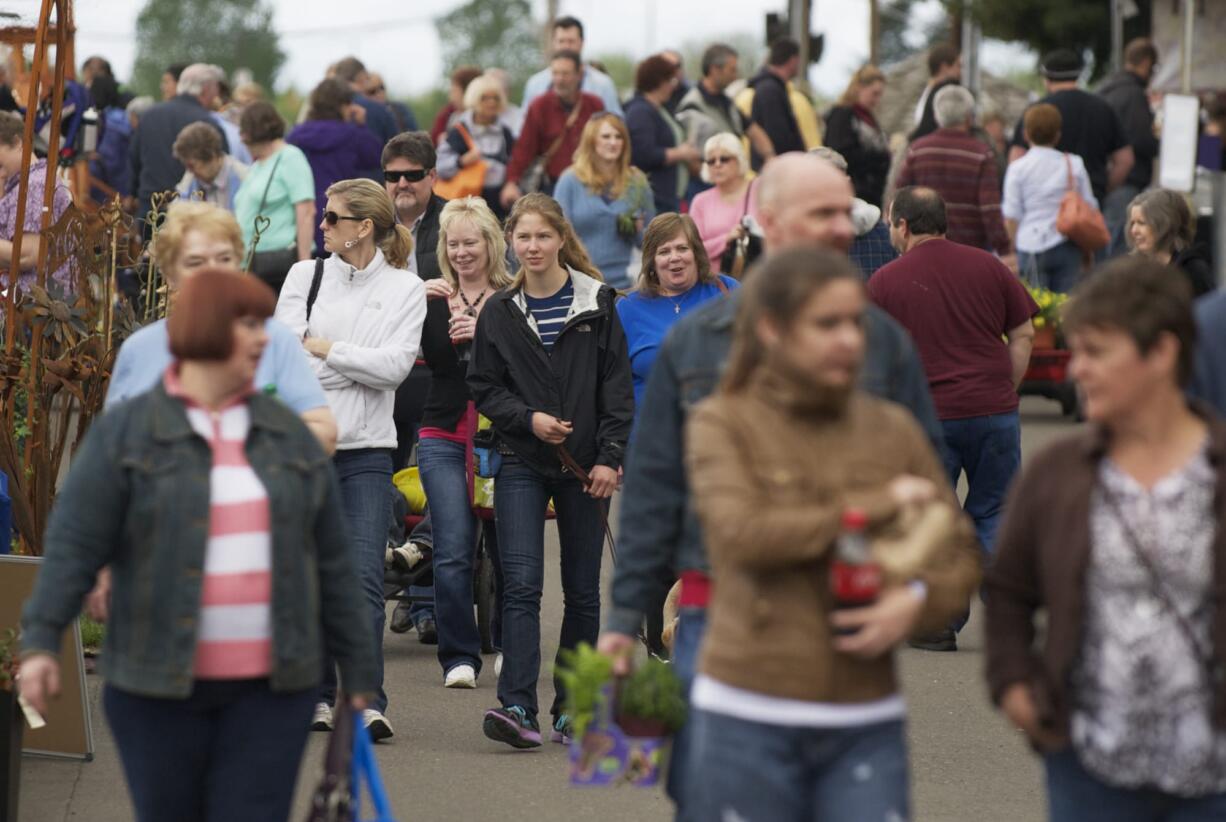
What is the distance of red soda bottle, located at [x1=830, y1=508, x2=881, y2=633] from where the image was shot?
3.78m

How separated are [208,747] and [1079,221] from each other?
11.5 metres

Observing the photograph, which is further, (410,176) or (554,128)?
(554,128)

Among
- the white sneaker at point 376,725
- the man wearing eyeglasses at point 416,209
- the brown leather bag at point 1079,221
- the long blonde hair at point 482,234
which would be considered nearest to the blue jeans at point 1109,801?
the white sneaker at point 376,725

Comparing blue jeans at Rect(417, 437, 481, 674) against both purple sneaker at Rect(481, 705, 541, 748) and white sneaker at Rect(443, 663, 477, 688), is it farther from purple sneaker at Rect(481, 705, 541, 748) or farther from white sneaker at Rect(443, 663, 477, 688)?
purple sneaker at Rect(481, 705, 541, 748)

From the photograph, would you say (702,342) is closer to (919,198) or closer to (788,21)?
(919,198)

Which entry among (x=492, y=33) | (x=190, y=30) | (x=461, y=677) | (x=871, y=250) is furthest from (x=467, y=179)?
(x=190, y=30)

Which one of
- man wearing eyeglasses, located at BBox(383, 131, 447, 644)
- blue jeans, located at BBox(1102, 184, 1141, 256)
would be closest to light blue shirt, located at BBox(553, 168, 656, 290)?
man wearing eyeglasses, located at BBox(383, 131, 447, 644)

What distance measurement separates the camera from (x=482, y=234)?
8.38 meters

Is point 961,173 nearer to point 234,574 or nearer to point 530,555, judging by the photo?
point 530,555

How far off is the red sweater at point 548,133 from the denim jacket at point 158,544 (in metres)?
11.0

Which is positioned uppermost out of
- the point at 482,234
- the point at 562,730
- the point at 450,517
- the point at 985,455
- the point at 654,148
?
the point at 482,234

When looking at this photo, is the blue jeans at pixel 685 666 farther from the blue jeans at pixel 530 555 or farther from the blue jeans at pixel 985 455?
the blue jeans at pixel 985 455

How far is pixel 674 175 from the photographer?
15680mm

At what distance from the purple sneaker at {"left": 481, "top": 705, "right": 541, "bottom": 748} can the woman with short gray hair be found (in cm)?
370
